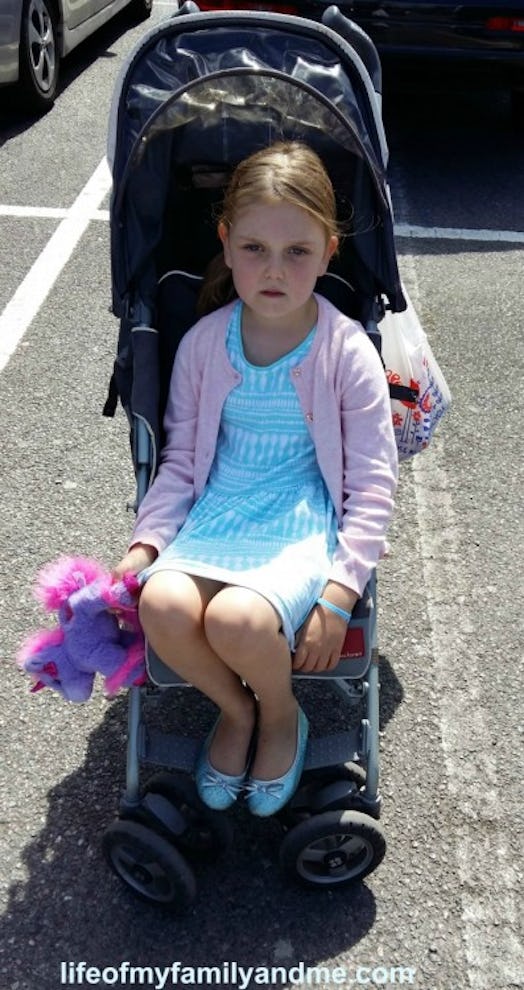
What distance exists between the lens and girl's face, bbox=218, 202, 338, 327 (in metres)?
→ 2.43

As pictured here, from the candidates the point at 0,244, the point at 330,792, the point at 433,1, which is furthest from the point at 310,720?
the point at 433,1

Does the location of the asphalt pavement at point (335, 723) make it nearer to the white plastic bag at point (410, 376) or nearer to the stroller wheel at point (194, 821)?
the stroller wheel at point (194, 821)

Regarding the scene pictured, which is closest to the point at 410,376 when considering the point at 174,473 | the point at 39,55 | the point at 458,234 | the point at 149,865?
the point at 174,473

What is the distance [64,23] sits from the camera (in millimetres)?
7199

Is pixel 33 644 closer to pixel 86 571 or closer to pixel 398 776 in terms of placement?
pixel 86 571

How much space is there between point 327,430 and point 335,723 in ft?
2.88

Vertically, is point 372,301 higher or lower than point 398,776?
higher

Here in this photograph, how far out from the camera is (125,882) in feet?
7.88

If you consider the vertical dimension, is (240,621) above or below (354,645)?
above

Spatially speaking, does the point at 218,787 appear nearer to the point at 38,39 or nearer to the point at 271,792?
the point at 271,792

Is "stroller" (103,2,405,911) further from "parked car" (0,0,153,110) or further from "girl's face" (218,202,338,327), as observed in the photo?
"parked car" (0,0,153,110)

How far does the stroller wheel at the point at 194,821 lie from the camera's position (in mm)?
2410

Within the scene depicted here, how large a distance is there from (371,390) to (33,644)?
102 centimetres

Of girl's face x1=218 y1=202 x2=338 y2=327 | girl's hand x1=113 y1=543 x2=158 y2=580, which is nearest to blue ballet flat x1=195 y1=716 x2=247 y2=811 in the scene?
girl's hand x1=113 y1=543 x2=158 y2=580
